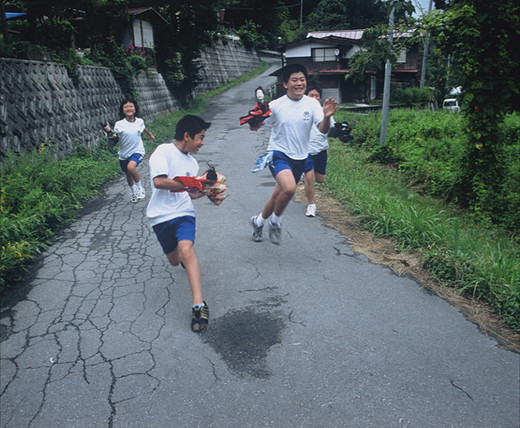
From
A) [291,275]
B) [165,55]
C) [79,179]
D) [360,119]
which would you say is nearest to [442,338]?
[291,275]

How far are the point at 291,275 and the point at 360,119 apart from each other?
11409mm

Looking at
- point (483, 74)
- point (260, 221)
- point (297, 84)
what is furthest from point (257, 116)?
point (483, 74)

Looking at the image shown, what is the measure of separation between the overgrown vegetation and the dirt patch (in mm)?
97

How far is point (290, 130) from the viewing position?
4.97 meters

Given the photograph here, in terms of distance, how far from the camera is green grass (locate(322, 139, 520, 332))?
4.05 metres

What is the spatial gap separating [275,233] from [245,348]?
209 cm

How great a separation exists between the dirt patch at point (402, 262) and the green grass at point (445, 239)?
8 centimetres

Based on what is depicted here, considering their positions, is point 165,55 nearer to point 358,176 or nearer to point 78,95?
point 78,95

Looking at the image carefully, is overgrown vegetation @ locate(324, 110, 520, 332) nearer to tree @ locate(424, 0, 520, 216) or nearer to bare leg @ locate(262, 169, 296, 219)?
tree @ locate(424, 0, 520, 216)

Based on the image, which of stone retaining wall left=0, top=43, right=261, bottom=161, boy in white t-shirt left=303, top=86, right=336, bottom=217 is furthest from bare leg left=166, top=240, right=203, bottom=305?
stone retaining wall left=0, top=43, right=261, bottom=161

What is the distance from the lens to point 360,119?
14820mm

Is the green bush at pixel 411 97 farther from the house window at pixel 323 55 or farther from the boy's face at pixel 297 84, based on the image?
the boy's face at pixel 297 84

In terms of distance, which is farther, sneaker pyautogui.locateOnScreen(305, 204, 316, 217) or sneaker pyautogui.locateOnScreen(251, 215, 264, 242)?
sneaker pyautogui.locateOnScreen(305, 204, 316, 217)

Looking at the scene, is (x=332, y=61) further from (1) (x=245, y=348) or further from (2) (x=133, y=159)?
(1) (x=245, y=348)
